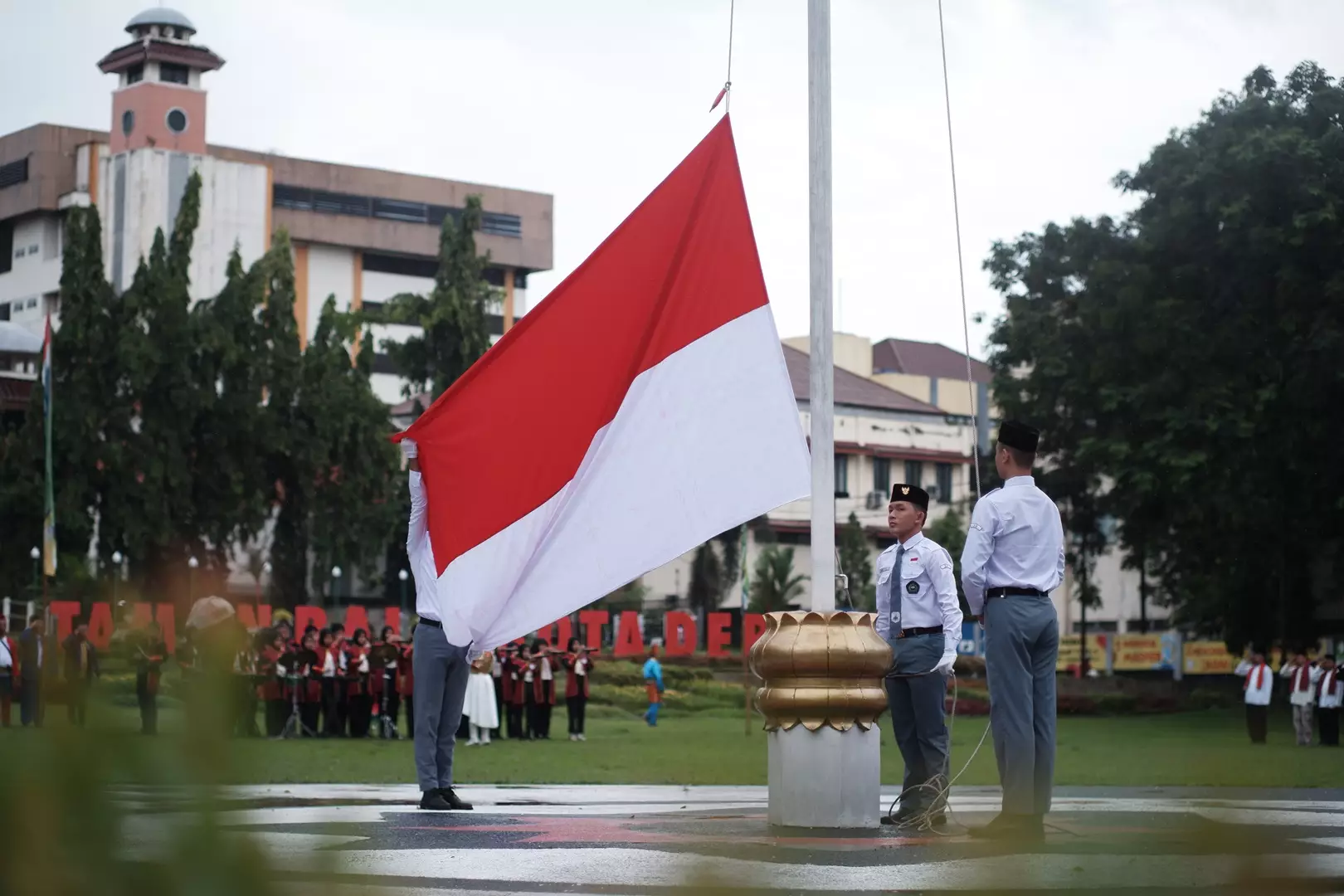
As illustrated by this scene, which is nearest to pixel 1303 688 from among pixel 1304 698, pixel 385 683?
pixel 1304 698

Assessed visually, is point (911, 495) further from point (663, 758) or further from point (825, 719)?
point (663, 758)

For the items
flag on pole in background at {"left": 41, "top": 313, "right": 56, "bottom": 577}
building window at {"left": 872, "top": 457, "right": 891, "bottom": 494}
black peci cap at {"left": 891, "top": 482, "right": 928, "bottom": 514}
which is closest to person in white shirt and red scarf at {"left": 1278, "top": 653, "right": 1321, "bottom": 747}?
black peci cap at {"left": 891, "top": 482, "right": 928, "bottom": 514}

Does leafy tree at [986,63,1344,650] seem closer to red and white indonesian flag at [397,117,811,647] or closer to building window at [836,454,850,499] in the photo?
red and white indonesian flag at [397,117,811,647]

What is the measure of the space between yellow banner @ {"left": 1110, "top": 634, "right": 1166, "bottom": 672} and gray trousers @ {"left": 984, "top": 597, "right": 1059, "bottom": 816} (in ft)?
207

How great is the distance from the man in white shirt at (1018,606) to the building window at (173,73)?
8380cm

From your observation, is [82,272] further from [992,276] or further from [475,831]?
[475,831]

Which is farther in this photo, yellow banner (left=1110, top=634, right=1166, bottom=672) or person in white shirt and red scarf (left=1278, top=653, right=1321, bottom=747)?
yellow banner (left=1110, top=634, right=1166, bottom=672)

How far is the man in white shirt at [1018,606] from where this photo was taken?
8492 mm

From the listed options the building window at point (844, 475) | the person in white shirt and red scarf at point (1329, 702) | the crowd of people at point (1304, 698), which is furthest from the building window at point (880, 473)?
the person in white shirt and red scarf at point (1329, 702)

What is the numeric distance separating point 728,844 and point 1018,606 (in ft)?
20.2

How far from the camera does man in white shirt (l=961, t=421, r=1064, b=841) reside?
8.49 metres

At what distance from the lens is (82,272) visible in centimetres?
5528

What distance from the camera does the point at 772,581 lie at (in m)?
79.3

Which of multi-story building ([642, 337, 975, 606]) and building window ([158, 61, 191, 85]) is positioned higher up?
building window ([158, 61, 191, 85])
